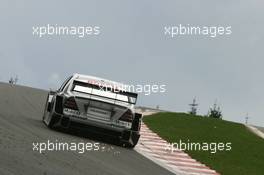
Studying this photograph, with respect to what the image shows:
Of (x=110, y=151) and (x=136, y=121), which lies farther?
(x=136, y=121)

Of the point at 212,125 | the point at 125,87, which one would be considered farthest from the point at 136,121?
the point at 212,125

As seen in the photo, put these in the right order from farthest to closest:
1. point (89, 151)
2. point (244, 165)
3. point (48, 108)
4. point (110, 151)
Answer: point (244, 165), point (48, 108), point (110, 151), point (89, 151)

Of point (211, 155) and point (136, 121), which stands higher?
point (136, 121)

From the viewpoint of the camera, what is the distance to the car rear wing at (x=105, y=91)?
43.3 feet

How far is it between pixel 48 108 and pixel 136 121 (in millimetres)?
2215

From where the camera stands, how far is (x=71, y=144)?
11336 millimetres

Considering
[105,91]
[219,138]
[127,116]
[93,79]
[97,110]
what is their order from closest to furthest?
[97,110], [127,116], [105,91], [93,79], [219,138]

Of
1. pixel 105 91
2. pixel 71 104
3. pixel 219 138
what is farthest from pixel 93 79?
pixel 219 138

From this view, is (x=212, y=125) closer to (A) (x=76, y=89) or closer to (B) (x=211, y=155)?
(B) (x=211, y=155)

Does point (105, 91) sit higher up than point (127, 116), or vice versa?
point (105, 91)

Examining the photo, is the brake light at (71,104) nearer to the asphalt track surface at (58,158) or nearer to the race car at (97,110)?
the race car at (97,110)

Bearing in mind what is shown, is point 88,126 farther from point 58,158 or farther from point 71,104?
point 58,158

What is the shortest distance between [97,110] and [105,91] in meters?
0.56

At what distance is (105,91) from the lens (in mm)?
13320
